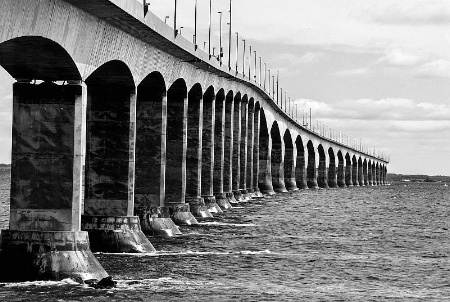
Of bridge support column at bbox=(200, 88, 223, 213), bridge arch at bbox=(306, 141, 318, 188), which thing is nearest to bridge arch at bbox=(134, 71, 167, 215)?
bridge support column at bbox=(200, 88, 223, 213)

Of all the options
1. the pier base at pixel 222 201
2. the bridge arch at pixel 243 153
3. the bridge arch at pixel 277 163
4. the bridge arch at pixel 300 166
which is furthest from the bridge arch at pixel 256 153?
the bridge arch at pixel 300 166

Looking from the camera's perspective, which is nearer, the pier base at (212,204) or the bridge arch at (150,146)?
the bridge arch at (150,146)

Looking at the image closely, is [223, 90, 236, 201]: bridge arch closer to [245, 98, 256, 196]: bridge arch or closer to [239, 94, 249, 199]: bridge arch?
[239, 94, 249, 199]: bridge arch

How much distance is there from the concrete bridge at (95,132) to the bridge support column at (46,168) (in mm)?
33

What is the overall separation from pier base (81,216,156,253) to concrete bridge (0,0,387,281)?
5 cm

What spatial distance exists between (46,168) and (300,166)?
5080 inches

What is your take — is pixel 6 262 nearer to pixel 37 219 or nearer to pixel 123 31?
pixel 37 219

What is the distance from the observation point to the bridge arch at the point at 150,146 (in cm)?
4550

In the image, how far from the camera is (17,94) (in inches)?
1175

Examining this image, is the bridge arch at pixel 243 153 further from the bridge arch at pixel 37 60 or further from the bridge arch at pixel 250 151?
the bridge arch at pixel 37 60

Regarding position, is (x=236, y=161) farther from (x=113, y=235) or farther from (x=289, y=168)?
(x=289, y=168)

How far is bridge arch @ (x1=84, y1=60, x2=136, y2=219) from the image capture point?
3884 centimetres

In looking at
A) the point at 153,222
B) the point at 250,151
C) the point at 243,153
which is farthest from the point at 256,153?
the point at 153,222

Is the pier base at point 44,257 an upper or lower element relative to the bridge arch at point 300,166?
lower
